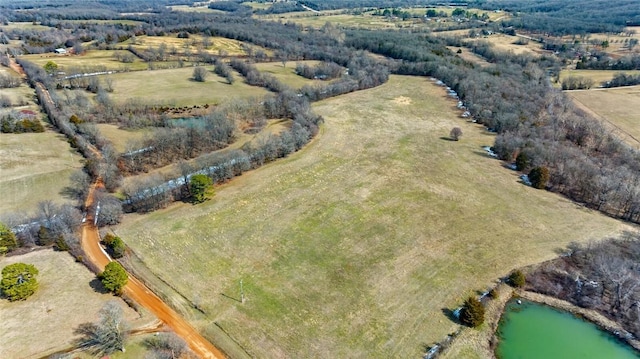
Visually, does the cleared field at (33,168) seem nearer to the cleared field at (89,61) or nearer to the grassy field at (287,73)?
the cleared field at (89,61)

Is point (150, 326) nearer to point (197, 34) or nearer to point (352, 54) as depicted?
point (352, 54)

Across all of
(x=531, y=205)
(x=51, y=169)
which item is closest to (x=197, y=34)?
(x=51, y=169)

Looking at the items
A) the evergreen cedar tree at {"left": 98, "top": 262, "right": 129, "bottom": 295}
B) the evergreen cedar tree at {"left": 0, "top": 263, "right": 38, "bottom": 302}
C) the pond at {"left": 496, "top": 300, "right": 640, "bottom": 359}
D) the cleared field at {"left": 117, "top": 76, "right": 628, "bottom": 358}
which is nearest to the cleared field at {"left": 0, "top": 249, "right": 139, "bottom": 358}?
the evergreen cedar tree at {"left": 0, "top": 263, "right": 38, "bottom": 302}

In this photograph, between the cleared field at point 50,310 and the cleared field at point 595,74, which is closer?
the cleared field at point 50,310

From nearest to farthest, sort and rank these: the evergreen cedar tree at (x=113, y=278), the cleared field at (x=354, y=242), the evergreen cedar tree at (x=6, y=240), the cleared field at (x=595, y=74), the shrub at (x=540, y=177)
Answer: the cleared field at (x=354, y=242)
the evergreen cedar tree at (x=113, y=278)
the evergreen cedar tree at (x=6, y=240)
the shrub at (x=540, y=177)
the cleared field at (x=595, y=74)

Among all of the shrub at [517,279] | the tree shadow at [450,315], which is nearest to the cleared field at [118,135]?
the tree shadow at [450,315]

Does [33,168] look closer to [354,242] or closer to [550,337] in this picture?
[354,242]
